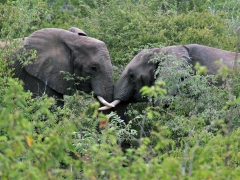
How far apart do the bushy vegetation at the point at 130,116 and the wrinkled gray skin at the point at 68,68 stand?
9.7 inches

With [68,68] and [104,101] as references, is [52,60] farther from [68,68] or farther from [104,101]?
[104,101]

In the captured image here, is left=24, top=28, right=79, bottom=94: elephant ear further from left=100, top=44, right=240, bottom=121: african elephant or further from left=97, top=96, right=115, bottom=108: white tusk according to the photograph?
left=100, top=44, right=240, bottom=121: african elephant

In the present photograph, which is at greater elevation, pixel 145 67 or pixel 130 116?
pixel 145 67

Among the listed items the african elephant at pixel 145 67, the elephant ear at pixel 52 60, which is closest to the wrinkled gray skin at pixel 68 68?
the elephant ear at pixel 52 60

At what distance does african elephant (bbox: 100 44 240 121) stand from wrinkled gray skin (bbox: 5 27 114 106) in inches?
6.6

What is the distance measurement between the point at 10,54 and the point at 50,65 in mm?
2121

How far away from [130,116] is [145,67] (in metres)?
0.58

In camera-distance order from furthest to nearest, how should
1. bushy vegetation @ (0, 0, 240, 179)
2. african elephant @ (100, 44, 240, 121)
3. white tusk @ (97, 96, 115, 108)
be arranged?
white tusk @ (97, 96, 115, 108) → african elephant @ (100, 44, 240, 121) → bushy vegetation @ (0, 0, 240, 179)

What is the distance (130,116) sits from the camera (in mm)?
10742

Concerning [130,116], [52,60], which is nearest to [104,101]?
[130,116]

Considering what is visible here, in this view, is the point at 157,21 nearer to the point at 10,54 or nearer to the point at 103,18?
the point at 103,18

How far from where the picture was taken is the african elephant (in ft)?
34.7

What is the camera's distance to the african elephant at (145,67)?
10.6 meters

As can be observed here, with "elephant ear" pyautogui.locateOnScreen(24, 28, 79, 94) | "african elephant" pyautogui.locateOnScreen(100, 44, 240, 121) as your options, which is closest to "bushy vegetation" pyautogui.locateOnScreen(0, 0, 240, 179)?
"african elephant" pyautogui.locateOnScreen(100, 44, 240, 121)
